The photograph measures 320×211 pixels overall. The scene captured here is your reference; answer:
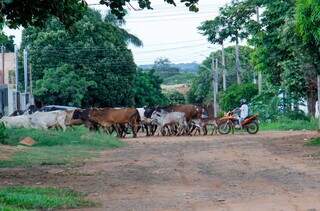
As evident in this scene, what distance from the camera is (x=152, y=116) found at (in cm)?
3531

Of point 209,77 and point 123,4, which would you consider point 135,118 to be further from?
point 209,77

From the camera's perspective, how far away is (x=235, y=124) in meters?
34.7

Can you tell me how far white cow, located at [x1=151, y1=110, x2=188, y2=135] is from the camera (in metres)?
35.2

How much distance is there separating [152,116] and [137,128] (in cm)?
100

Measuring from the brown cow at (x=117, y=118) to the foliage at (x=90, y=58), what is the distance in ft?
52.3

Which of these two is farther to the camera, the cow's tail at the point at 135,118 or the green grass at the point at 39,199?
the cow's tail at the point at 135,118

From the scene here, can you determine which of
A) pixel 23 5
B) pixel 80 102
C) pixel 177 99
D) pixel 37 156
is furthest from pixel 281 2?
pixel 177 99

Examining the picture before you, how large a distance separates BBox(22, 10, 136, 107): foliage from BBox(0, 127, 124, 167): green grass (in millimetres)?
24324

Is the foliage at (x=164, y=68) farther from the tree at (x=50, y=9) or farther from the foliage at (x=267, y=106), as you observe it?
the tree at (x=50, y=9)

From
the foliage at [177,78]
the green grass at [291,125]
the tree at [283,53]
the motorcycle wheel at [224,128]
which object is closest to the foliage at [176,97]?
the foliage at [177,78]

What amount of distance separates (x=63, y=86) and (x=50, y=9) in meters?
34.8

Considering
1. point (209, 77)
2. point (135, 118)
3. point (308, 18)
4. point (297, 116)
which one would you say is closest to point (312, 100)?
point (297, 116)

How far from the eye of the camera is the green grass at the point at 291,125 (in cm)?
3656

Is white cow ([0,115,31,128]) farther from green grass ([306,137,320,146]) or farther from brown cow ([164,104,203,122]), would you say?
green grass ([306,137,320,146])
